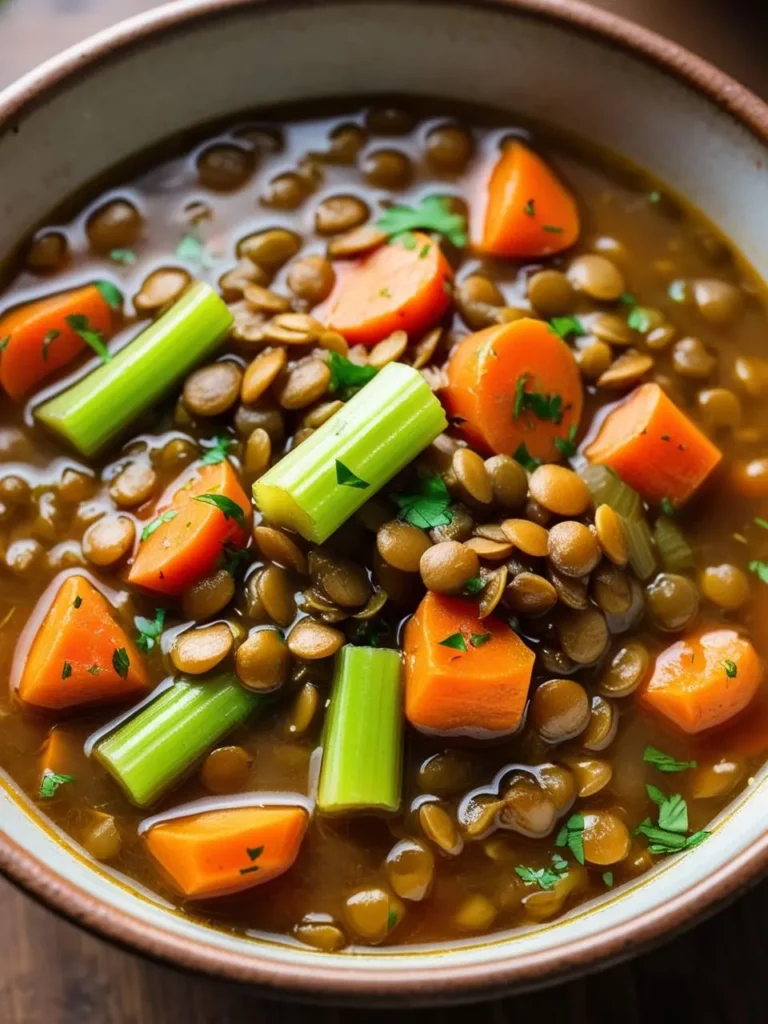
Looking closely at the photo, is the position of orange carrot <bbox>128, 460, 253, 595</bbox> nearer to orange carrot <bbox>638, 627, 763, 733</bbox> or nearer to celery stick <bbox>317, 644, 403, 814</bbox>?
celery stick <bbox>317, 644, 403, 814</bbox>

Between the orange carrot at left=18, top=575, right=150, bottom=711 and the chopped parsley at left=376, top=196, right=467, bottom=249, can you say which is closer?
the orange carrot at left=18, top=575, right=150, bottom=711

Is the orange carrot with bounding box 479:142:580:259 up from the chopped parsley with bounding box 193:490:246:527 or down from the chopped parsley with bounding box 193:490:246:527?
up

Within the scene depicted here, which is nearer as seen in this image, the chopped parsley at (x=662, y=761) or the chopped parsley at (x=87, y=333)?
the chopped parsley at (x=662, y=761)

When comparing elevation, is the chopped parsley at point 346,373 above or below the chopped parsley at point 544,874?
above

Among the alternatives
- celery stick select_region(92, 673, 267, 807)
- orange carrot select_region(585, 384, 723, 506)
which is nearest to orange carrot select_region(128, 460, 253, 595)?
celery stick select_region(92, 673, 267, 807)

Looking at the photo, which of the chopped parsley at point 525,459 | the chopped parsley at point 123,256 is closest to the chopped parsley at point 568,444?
the chopped parsley at point 525,459

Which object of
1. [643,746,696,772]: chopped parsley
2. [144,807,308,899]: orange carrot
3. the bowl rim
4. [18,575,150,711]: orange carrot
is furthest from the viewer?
[643,746,696,772]: chopped parsley

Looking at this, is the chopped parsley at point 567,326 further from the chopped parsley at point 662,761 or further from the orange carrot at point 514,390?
the chopped parsley at point 662,761
